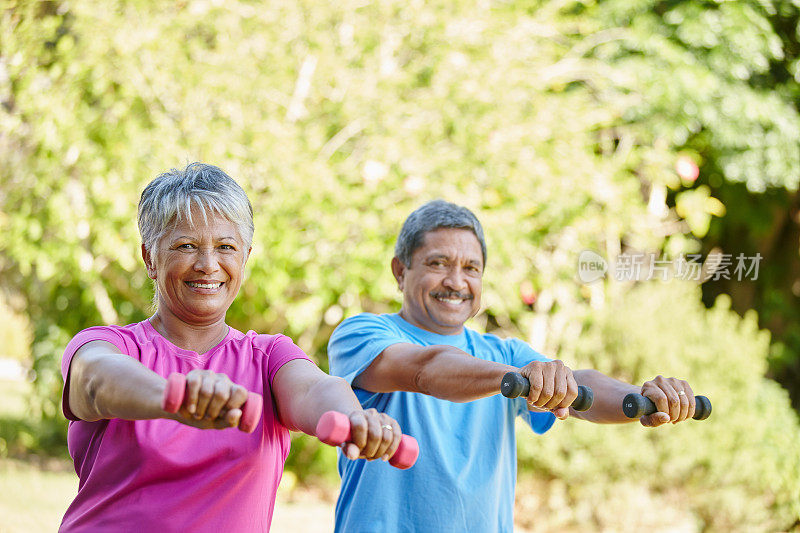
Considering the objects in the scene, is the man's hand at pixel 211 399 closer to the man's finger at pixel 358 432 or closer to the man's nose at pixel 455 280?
the man's finger at pixel 358 432

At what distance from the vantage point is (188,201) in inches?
73.2

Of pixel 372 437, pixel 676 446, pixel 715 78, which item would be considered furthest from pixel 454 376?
pixel 715 78

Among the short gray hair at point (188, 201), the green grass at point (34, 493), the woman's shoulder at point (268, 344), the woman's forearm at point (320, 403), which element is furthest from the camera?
the green grass at point (34, 493)

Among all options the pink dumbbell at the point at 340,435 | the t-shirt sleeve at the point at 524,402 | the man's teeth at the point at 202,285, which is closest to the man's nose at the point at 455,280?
the t-shirt sleeve at the point at 524,402

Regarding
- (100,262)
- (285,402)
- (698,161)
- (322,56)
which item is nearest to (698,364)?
(698,161)

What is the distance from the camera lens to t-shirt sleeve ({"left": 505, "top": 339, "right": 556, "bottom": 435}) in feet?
8.47

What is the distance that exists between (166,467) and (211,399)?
0.45m

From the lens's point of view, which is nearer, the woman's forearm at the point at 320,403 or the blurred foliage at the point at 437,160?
the woman's forearm at the point at 320,403

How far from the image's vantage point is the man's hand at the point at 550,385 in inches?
71.6

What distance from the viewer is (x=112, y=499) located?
1772 mm

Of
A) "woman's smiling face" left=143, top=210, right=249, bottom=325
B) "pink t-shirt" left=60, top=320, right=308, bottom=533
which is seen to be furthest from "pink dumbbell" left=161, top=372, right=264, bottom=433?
"woman's smiling face" left=143, top=210, right=249, bottom=325

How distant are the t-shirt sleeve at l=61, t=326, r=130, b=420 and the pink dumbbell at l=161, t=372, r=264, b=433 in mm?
407

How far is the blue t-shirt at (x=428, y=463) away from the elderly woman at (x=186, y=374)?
0.45m

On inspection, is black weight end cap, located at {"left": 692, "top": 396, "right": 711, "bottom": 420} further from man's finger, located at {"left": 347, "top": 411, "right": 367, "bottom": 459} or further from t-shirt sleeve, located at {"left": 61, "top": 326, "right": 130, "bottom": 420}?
t-shirt sleeve, located at {"left": 61, "top": 326, "right": 130, "bottom": 420}
